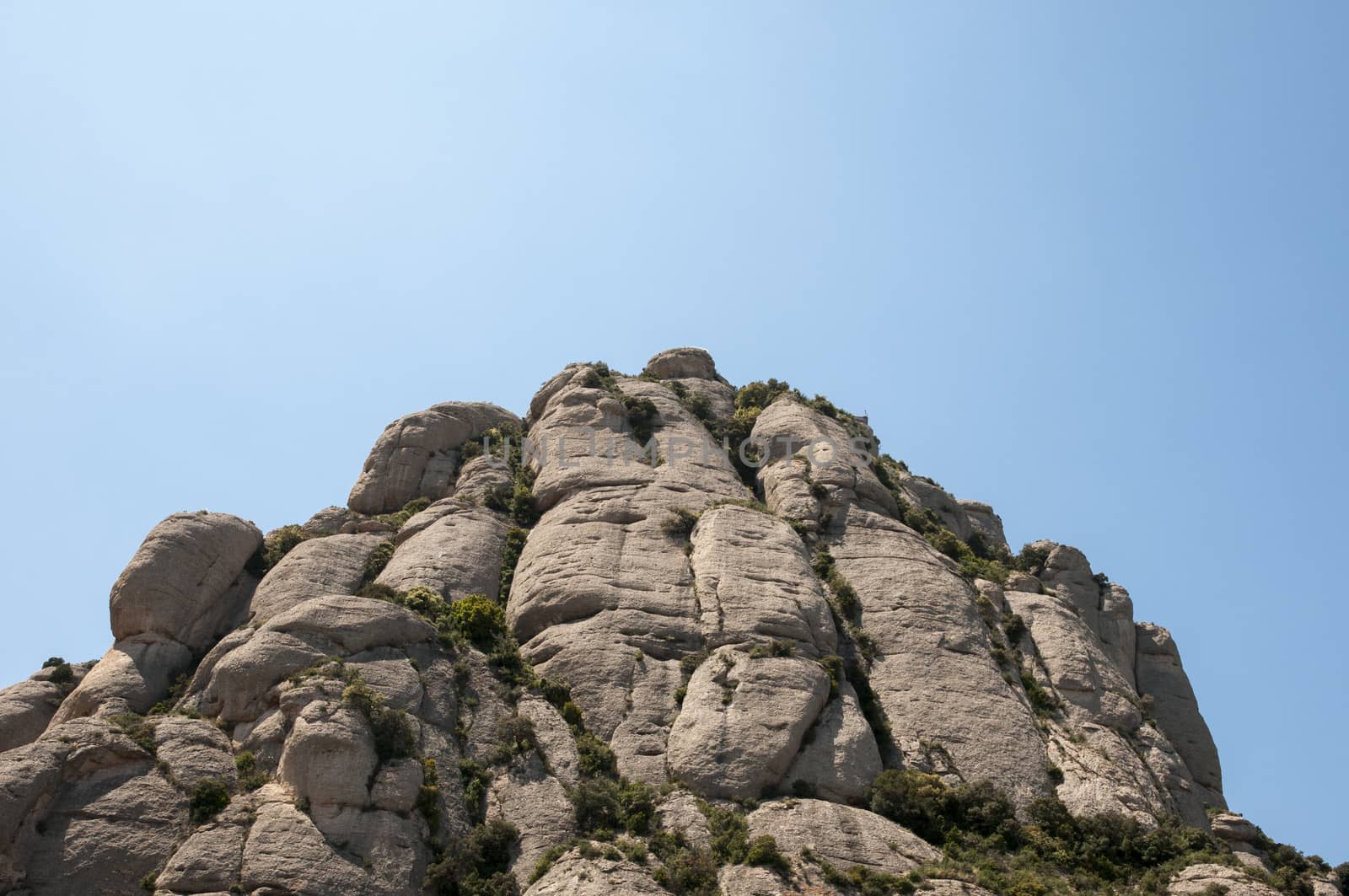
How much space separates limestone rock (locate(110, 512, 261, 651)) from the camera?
6100 cm

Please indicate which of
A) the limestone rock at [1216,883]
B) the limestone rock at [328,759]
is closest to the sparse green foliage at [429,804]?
the limestone rock at [328,759]

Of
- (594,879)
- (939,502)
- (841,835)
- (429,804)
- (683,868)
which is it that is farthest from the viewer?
(939,502)

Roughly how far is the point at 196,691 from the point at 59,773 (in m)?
9.71

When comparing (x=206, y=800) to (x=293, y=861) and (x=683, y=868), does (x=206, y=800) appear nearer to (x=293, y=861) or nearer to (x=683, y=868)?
(x=293, y=861)

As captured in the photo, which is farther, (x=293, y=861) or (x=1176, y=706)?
(x=1176, y=706)

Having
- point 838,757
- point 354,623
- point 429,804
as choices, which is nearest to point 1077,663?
point 838,757

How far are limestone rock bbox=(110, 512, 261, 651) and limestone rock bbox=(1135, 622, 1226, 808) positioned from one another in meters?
49.3

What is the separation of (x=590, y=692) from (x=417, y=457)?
99.6ft

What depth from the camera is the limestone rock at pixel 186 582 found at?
61000 millimetres

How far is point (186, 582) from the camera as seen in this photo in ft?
206

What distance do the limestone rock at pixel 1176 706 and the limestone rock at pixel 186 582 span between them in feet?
162

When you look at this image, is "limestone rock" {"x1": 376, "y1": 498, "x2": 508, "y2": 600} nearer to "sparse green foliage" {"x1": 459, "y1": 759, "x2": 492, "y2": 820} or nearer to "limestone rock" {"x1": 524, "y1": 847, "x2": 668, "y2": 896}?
"sparse green foliage" {"x1": 459, "y1": 759, "x2": 492, "y2": 820}

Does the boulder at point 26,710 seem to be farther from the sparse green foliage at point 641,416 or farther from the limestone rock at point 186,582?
the sparse green foliage at point 641,416

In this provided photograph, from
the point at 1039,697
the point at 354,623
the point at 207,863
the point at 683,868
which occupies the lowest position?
the point at 207,863
